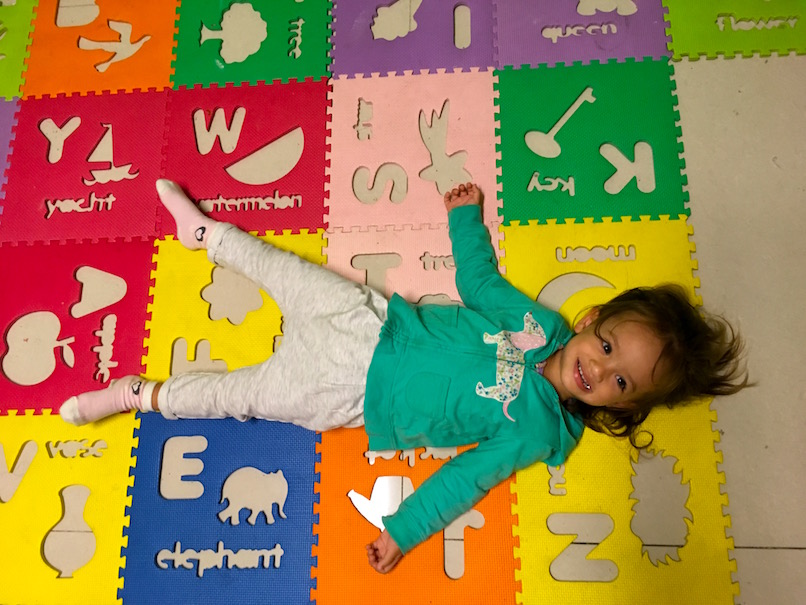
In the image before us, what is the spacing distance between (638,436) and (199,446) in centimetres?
114

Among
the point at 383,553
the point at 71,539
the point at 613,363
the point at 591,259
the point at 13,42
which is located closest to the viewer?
the point at 613,363

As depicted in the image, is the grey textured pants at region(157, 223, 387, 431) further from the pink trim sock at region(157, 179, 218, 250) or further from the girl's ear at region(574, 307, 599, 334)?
the girl's ear at region(574, 307, 599, 334)

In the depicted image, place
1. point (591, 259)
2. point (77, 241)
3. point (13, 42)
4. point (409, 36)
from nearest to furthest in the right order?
1. point (591, 259)
2. point (77, 241)
3. point (409, 36)
4. point (13, 42)

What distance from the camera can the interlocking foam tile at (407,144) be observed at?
1738mm

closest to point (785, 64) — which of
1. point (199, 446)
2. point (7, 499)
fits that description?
point (199, 446)

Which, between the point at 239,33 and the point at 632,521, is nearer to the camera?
the point at 632,521

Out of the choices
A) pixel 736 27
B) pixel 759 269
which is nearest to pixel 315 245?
pixel 759 269

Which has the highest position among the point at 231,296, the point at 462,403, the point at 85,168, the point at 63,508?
the point at 85,168

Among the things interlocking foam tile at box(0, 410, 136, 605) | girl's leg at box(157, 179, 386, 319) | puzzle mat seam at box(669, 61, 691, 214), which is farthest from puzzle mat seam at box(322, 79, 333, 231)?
puzzle mat seam at box(669, 61, 691, 214)

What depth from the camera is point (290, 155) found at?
5.93 ft

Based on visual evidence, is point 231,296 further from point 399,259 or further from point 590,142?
point 590,142

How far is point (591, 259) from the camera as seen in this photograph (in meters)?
1.67

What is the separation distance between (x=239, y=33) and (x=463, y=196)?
91cm

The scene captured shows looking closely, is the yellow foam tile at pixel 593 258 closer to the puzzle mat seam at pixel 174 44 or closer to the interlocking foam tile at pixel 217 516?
the interlocking foam tile at pixel 217 516
